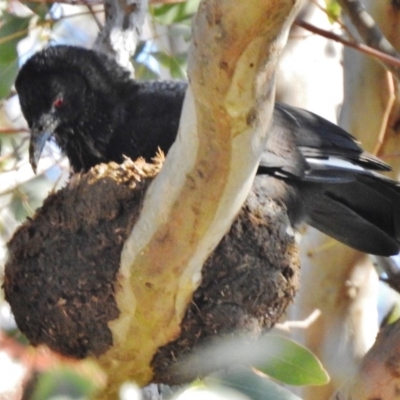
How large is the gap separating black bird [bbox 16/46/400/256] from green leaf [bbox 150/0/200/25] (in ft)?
2.22

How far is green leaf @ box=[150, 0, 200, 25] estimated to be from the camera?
405 centimetres

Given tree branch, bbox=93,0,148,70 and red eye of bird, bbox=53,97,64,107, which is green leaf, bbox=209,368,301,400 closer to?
red eye of bird, bbox=53,97,64,107

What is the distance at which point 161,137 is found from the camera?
309cm

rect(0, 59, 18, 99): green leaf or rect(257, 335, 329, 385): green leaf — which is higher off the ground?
rect(0, 59, 18, 99): green leaf

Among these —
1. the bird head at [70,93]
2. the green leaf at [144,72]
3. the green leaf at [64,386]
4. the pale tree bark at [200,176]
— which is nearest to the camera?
the pale tree bark at [200,176]

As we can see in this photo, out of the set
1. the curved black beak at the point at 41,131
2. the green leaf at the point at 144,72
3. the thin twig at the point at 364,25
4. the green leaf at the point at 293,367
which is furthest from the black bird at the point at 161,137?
the green leaf at the point at 144,72

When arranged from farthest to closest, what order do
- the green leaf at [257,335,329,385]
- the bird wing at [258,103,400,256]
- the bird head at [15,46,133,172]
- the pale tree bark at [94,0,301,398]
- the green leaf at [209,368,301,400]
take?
the bird head at [15,46,133,172] → the bird wing at [258,103,400,256] → the green leaf at [257,335,329,385] → the green leaf at [209,368,301,400] → the pale tree bark at [94,0,301,398]

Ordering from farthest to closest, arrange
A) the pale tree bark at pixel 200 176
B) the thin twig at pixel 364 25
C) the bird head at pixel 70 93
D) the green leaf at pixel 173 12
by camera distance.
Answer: the green leaf at pixel 173 12 → the thin twig at pixel 364 25 → the bird head at pixel 70 93 → the pale tree bark at pixel 200 176

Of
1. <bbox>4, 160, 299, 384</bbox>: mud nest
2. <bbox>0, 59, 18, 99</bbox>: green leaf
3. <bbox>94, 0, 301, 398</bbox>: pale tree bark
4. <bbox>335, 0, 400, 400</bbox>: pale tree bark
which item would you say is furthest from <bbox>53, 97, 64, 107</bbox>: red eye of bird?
<bbox>335, 0, 400, 400</bbox>: pale tree bark

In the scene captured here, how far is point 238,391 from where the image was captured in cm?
254

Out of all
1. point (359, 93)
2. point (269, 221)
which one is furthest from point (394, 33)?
point (269, 221)

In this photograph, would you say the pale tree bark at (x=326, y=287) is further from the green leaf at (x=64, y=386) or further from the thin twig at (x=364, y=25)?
the green leaf at (x=64, y=386)

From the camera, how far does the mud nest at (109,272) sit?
8.49ft

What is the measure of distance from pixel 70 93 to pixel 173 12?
896 mm
